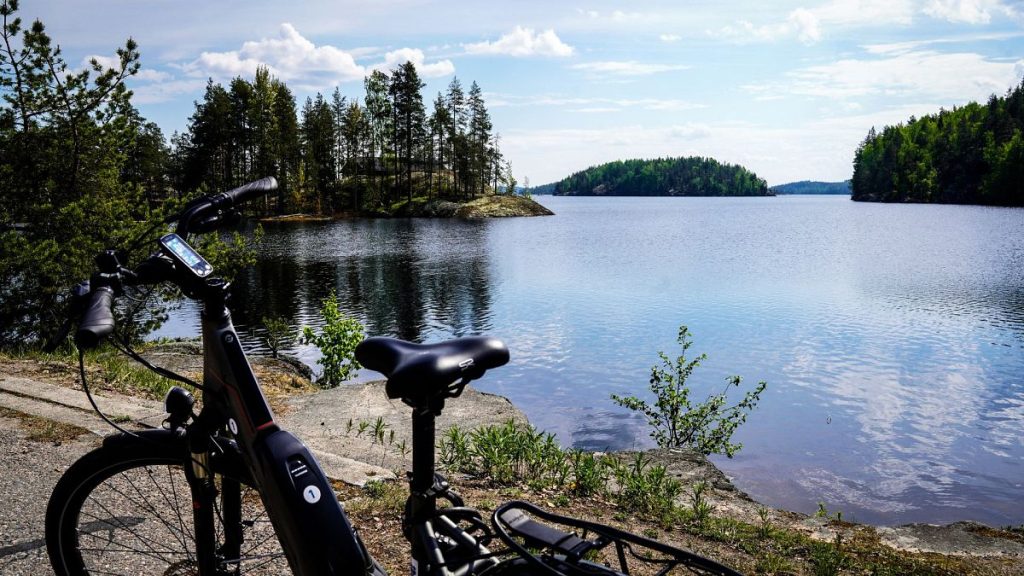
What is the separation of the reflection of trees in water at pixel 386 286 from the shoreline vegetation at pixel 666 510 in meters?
14.3

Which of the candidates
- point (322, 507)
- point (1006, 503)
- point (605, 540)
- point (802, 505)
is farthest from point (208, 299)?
point (1006, 503)

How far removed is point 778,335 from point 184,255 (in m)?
21.6

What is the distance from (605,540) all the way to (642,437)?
39.8 feet

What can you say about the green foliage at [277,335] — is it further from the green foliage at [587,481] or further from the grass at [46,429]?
the green foliage at [587,481]

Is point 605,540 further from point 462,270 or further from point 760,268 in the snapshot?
point 760,268

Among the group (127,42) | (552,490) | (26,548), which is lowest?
(552,490)

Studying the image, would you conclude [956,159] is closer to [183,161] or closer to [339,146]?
[339,146]

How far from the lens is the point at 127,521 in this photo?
13.0ft

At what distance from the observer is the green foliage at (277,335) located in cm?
1858

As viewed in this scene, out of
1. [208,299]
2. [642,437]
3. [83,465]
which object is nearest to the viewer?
[208,299]

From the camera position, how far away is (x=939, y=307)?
26.2 metres

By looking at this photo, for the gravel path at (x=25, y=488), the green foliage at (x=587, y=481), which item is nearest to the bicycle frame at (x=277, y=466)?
the gravel path at (x=25, y=488)

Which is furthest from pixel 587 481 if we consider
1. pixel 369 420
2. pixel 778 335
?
pixel 778 335

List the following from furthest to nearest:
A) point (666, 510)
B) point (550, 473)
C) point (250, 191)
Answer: point (550, 473) → point (666, 510) → point (250, 191)
